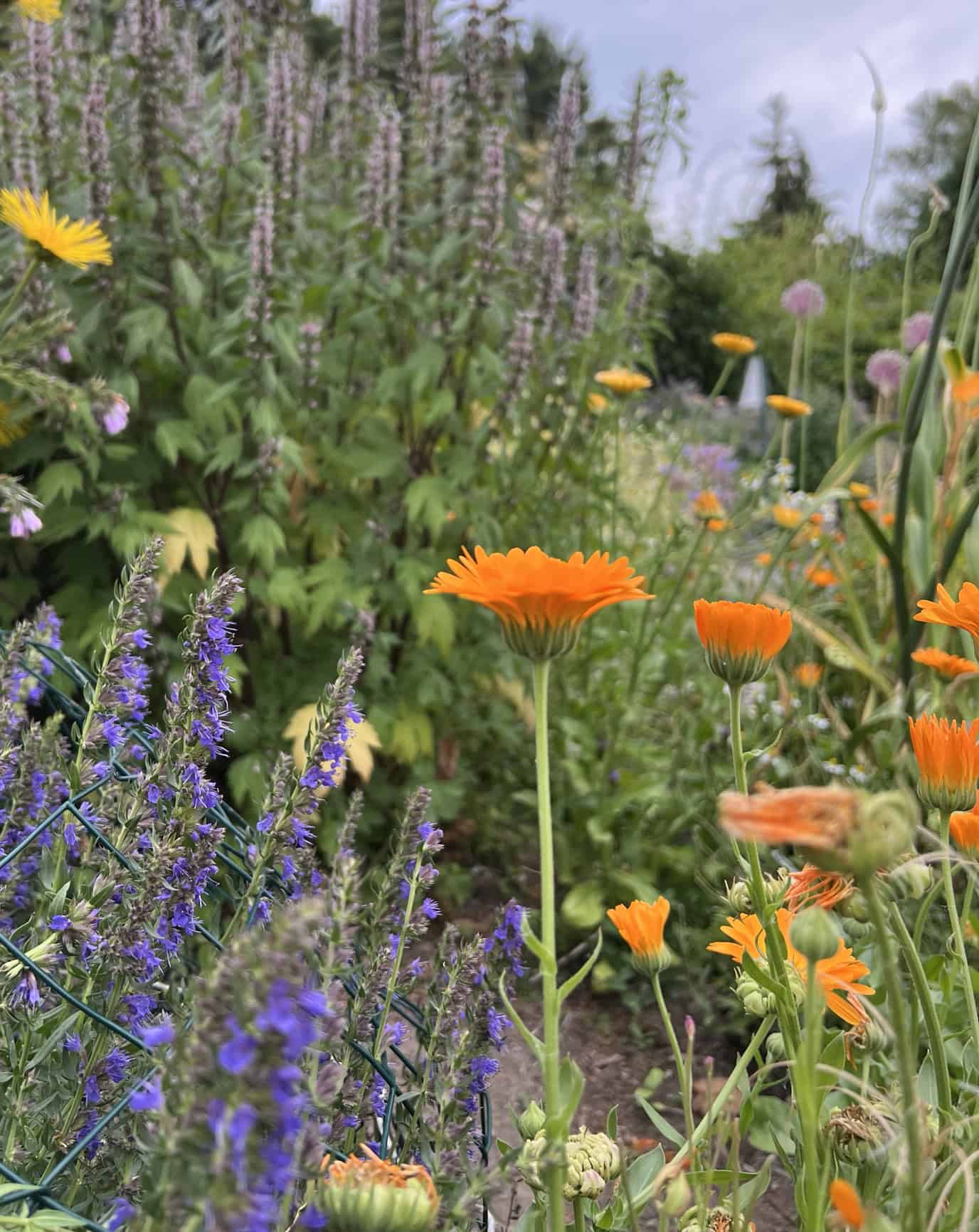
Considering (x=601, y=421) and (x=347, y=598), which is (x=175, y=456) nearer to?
(x=347, y=598)

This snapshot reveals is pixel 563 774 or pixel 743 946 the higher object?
pixel 743 946

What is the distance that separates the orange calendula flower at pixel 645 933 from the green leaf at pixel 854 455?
155cm

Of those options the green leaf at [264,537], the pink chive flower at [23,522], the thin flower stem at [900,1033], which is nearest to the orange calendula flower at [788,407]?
the green leaf at [264,537]

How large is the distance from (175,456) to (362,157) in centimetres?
121

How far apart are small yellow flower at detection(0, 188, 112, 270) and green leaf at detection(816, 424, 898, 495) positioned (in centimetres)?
167

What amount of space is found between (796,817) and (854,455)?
79.6 inches

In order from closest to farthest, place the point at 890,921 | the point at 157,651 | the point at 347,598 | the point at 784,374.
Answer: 1. the point at 890,921
2. the point at 157,651
3. the point at 347,598
4. the point at 784,374

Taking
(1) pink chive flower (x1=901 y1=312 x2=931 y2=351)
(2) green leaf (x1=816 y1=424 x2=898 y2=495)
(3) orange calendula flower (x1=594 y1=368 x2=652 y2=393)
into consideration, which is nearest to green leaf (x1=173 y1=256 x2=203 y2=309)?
(3) orange calendula flower (x1=594 y1=368 x2=652 y2=393)

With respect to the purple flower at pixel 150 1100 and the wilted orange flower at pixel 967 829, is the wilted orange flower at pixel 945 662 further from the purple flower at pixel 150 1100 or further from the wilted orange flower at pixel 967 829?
the purple flower at pixel 150 1100

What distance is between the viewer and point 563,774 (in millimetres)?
2848

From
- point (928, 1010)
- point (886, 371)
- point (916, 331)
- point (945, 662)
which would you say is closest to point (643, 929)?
point (928, 1010)

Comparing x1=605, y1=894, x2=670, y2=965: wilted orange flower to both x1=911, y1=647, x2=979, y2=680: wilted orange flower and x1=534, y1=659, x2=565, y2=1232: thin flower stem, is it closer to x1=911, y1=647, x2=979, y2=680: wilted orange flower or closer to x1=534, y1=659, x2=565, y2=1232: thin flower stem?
x1=534, y1=659, x2=565, y2=1232: thin flower stem

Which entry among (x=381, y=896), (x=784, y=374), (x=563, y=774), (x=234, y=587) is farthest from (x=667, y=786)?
(x=784, y=374)

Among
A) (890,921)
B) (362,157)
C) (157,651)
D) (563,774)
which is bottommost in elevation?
(563,774)
